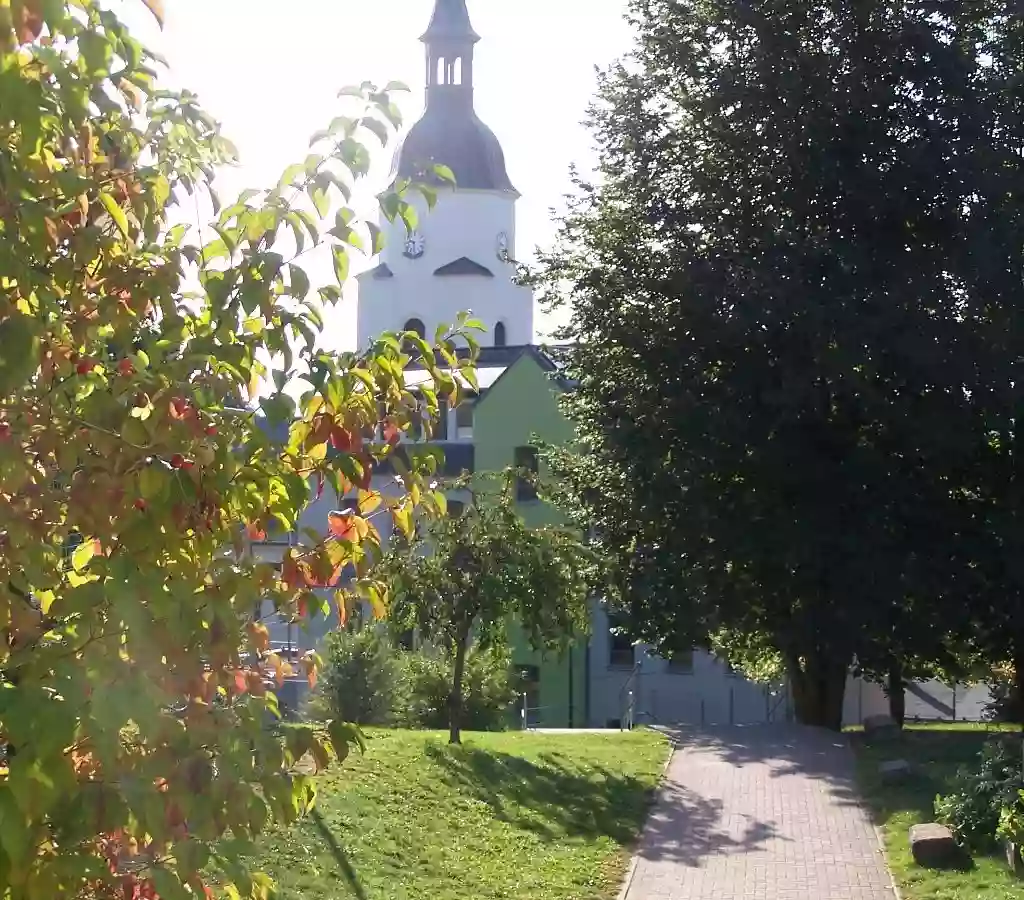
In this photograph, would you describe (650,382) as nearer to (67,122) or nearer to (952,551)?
(952,551)

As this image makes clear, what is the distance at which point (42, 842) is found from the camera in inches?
140

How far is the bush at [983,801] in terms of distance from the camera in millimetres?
12773

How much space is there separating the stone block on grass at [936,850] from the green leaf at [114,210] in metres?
10.1

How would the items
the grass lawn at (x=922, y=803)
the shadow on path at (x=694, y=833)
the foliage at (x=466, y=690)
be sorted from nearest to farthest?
1. the grass lawn at (x=922, y=803)
2. the shadow on path at (x=694, y=833)
3. the foliage at (x=466, y=690)

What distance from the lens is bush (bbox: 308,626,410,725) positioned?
945 inches

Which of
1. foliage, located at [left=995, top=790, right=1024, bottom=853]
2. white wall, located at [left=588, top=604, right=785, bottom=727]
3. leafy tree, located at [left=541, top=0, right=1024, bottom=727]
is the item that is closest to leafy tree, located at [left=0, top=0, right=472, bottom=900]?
foliage, located at [left=995, top=790, right=1024, bottom=853]

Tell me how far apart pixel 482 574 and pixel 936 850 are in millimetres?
7738

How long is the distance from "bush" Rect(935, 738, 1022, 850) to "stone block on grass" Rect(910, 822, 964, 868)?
0.31 metres

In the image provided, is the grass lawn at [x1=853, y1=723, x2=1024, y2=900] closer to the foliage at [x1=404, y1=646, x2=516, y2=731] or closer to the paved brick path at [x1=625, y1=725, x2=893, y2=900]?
the paved brick path at [x1=625, y1=725, x2=893, y2=900]

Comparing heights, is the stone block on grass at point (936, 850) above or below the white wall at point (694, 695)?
below

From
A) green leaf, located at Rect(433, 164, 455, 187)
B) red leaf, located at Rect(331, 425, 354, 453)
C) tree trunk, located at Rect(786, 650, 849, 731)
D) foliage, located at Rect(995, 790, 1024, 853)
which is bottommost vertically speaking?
foliage, located at Rect(995, 790, 1024, 853)

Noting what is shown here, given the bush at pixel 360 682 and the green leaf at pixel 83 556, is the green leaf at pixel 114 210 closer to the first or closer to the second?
the green leaf at pixel 83 556

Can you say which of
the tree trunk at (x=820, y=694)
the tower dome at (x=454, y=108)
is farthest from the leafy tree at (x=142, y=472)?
the tower dome at (x=454, y=108)

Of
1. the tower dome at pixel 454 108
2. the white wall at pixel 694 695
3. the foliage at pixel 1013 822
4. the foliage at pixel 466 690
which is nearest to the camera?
the foliage at pixel 1013 822
